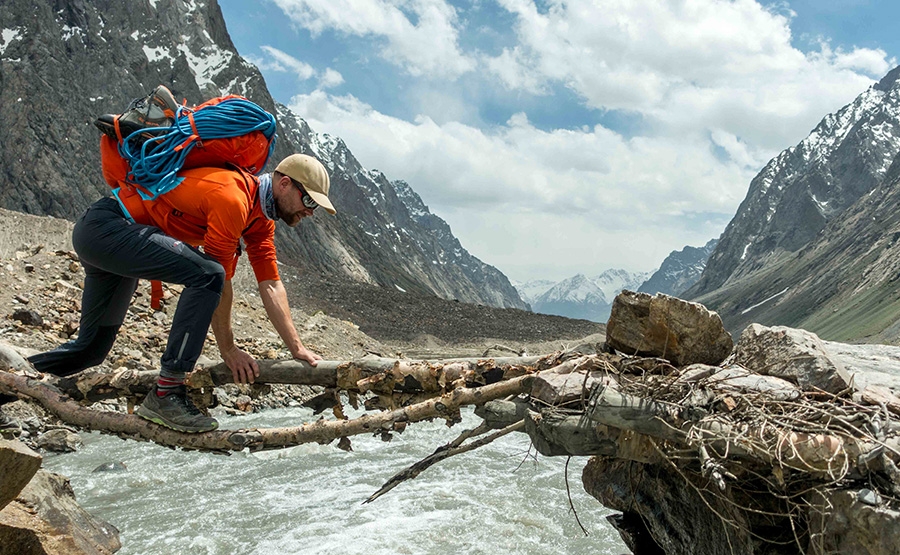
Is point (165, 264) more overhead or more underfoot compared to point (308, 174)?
more underfoot

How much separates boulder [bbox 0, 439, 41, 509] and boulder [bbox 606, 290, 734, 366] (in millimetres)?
4227

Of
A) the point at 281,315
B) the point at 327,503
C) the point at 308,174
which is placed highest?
the point at 308,174

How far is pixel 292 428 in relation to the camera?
4598 mm

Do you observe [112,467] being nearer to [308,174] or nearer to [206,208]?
[206,208]

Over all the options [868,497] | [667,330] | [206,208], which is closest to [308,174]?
[206,208]

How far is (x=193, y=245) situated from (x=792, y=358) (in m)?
4.25

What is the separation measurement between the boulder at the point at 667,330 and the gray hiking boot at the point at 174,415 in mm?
3052

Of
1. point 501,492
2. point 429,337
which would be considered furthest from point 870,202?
point 501,492

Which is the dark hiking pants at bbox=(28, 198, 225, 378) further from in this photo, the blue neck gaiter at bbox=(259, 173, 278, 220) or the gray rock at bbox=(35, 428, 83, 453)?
the gray rock at bbox=(35, 428, 83, 453)

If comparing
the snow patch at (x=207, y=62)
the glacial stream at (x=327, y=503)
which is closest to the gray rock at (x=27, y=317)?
the glacial stream at (x=327, y=503)

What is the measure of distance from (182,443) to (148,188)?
69.6 inches

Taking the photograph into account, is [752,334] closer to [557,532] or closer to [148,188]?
[557,532]

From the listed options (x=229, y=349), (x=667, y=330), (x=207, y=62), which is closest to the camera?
(x=229, y=349)

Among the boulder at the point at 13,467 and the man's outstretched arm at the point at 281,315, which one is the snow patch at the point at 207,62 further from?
the boulder at the point at 13,467
